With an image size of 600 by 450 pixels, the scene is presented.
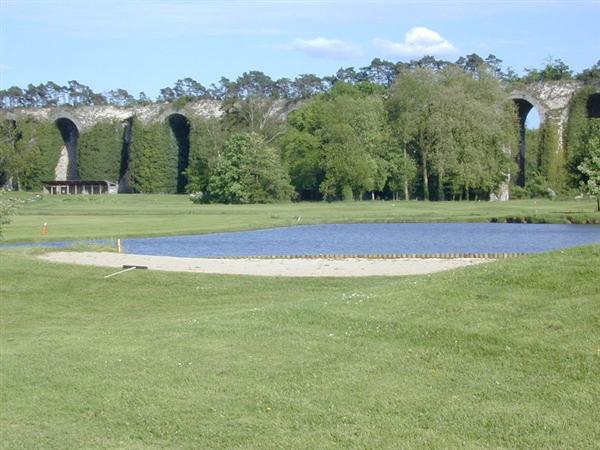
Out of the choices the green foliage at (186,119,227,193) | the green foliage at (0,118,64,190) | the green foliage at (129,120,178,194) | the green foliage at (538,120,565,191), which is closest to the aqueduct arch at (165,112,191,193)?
the green foliage at (129,120,178,194)

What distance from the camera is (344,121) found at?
8862 cm

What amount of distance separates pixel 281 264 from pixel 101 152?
90.2 meters

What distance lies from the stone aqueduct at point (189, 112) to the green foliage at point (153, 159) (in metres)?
1.89

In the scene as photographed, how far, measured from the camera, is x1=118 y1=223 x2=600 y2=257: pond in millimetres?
39375

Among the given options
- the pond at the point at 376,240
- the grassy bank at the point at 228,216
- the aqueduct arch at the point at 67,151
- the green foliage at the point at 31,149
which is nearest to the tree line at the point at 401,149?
the grassy bank at the point at 228,216

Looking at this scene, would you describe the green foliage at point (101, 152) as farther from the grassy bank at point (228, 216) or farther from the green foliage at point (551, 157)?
the green foliage at point (551, 157)

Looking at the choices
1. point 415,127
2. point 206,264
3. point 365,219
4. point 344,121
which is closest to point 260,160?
point 344,121

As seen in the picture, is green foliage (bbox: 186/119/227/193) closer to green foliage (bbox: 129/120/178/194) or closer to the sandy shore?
green foliage (bbox: 129/120/178/194)

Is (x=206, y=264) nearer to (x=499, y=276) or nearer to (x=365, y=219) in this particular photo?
(x=499, y=276)

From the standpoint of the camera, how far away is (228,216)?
66188mm

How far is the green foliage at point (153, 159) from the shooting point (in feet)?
365

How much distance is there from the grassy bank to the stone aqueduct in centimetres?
1732

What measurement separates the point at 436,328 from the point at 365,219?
5075 centimetres

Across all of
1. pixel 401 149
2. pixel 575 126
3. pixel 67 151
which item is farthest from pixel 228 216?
pixel 67 151
